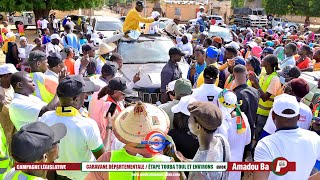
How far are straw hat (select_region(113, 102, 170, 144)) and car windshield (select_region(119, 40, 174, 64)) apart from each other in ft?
19.6

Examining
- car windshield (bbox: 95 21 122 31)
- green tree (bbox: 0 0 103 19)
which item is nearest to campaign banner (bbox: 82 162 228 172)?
car windshield (bbox: 95 21 122 31)

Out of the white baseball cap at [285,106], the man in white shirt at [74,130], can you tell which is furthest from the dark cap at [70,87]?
the white baseball cap at [285,106]

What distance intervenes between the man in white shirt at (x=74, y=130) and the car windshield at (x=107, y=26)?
17366mm

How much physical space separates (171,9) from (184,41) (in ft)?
148

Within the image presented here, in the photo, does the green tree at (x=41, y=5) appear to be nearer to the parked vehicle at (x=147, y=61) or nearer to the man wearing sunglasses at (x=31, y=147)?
the parked vehicle at (x=147, y=61)

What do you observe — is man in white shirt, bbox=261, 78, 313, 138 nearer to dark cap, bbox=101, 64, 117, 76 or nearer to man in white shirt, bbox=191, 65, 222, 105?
man in white shirt, bbox=191, 65, 222, 105

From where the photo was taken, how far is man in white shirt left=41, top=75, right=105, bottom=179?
3.07m

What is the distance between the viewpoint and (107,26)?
66.9 feet

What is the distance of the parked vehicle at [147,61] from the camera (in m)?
6.98

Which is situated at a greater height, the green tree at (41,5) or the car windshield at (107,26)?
the green tree at (41,5)

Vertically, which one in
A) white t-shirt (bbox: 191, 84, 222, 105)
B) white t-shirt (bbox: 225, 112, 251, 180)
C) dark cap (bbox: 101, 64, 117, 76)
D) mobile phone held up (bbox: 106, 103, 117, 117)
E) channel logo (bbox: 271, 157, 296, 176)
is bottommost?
white t-shirt (bbox: 225, 112, 251, 180)

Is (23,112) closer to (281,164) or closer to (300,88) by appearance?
(281,164)

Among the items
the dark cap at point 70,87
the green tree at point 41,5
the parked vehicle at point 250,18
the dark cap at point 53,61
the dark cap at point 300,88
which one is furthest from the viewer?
the parked vehicle at point 250,18

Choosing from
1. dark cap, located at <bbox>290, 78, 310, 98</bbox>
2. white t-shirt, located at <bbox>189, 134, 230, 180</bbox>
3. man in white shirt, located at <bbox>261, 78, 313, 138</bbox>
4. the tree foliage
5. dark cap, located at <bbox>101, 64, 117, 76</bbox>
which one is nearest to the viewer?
white t-shirt, located at <bbox>189, 134, 230, 180</bbox>
